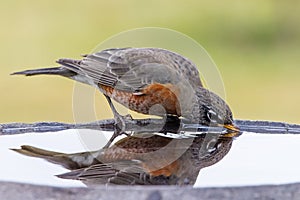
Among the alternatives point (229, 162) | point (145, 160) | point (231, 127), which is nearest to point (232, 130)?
point (231, 127)

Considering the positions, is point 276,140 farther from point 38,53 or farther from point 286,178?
point 38,53

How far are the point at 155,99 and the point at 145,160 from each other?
133 cm

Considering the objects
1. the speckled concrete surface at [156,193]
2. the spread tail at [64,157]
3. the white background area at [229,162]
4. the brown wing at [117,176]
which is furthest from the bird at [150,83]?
the speckled concrete surface at [156,193]

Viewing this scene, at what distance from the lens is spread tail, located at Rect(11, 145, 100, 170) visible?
3838 millimetres

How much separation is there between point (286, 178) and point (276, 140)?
1030mm

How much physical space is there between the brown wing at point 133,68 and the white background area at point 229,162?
2.41 feet

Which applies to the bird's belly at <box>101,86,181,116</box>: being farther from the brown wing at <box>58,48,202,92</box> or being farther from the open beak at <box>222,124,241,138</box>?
the open beak at <box>222,124,241,138</box>

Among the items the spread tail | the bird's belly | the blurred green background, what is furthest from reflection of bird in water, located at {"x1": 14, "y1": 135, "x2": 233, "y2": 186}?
the blurred green background

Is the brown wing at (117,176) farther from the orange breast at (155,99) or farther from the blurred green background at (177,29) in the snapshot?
the blurred green background at (177,29)

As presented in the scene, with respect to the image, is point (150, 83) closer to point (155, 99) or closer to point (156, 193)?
point (155, 99)

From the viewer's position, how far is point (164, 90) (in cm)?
516

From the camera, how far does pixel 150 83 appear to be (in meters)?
5.25

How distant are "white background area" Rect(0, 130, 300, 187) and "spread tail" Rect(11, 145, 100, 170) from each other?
6 centimetres

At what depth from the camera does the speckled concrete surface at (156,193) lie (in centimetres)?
296
